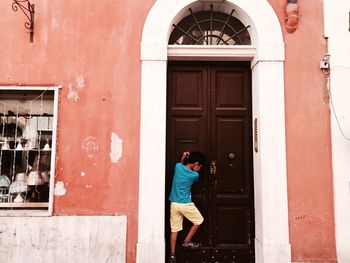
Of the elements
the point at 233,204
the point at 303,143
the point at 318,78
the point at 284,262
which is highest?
the point at 318,78

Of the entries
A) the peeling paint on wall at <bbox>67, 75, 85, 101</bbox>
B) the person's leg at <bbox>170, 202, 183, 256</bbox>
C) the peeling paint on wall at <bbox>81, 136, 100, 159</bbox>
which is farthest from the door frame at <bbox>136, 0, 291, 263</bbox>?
the peeling paint on wall at <bbox>67, 75, 85, 101</bbox>

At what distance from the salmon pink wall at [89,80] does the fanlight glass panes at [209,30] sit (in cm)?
66

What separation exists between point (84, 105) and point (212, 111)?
194 centimetres

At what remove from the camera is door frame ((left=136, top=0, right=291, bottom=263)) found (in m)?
5.17

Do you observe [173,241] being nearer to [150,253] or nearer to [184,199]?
[150,253]

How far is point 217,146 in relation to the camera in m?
5.73

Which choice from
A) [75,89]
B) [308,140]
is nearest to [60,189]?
[75,89]

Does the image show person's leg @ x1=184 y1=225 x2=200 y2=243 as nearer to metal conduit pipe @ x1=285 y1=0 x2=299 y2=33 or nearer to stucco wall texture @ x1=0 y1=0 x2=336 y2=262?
stucco wall texture @ x1=0 y1=0 x2=336 y2=262

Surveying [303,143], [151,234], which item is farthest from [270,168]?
[151,234]

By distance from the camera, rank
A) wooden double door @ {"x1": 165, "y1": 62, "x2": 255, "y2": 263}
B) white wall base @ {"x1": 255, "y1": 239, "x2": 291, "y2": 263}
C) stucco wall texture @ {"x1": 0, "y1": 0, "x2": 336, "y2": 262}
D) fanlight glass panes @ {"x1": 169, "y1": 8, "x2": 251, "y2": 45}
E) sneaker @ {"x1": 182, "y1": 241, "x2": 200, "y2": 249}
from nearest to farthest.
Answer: white wall base @ {"x1": 255, "y1": 239, "x2": 291, "y2": 263}, stucco wall texture @ {"x1": 0, "y1": 0, "x2": 336, "y2": 262}, sneaker @ {"x1": 182, "y1": 241, "x2": 200, "y2": 249}, wooden double door @ {"x1": 165, "y1": 62, "x2": 255, "y2": 263}, fanlight glass panes @ {"x1": 169, "y1": 8, "x2": 251, "y2": 45}

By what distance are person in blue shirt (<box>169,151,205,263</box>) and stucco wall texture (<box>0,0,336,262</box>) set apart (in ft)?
1.82

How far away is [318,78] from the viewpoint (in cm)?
541

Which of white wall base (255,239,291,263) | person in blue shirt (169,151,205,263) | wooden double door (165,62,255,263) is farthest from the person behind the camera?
wooden double door (165,62,255,263)

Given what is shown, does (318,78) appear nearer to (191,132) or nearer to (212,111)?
(212,111)
